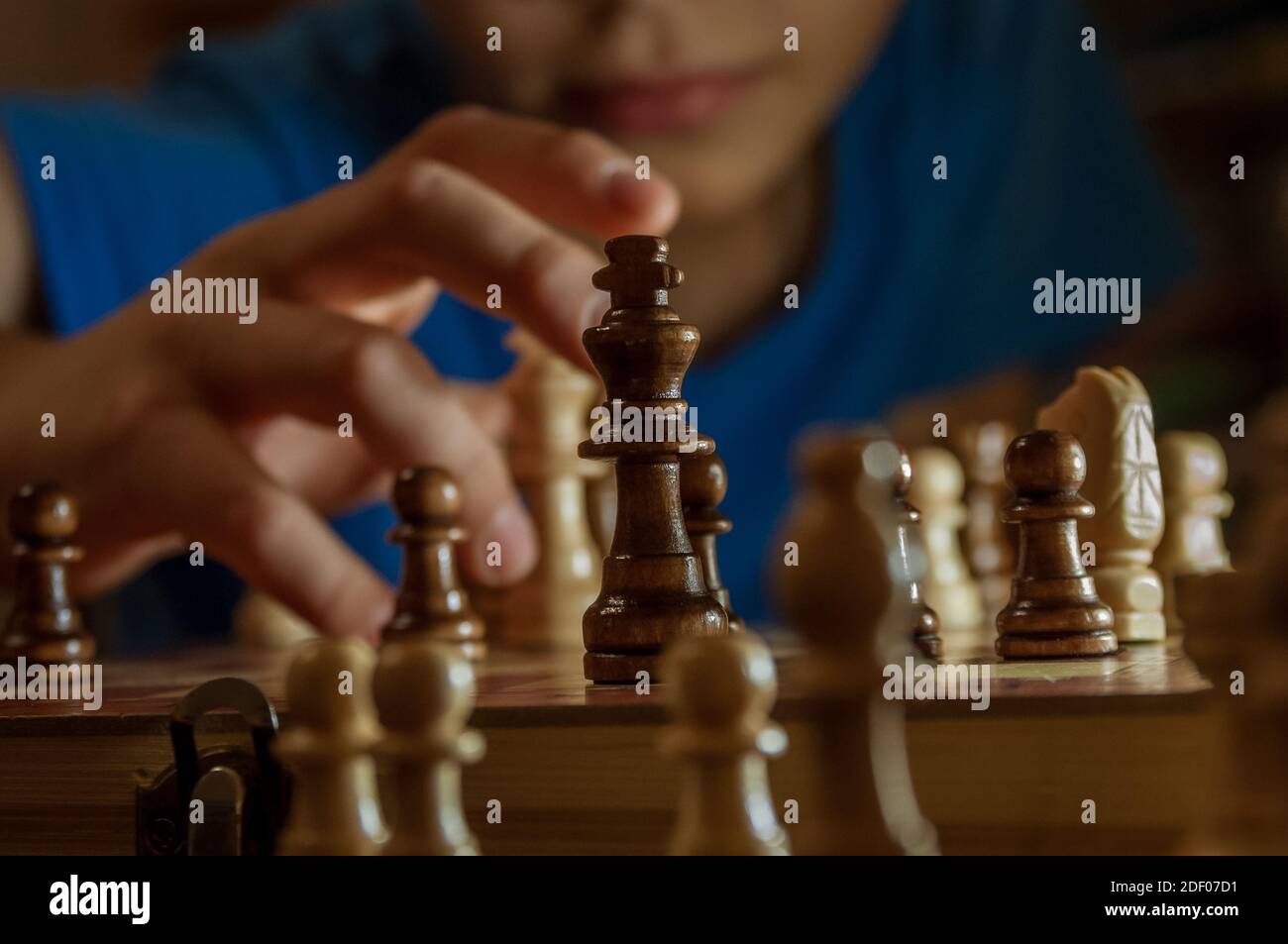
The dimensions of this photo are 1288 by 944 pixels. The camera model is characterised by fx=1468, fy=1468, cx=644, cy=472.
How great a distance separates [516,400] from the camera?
51.7 inches

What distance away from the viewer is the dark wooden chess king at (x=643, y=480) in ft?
2.44

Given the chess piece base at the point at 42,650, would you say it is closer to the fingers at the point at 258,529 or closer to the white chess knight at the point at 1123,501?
the fingers at the point at 258,529

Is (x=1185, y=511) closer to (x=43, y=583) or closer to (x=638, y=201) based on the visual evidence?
(x=638, y=201)

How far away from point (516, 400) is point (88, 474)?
14.5 inches

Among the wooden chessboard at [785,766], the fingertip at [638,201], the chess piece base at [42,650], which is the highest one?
the fingertip at [638,201]

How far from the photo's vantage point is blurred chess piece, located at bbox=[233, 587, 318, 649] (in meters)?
1.42

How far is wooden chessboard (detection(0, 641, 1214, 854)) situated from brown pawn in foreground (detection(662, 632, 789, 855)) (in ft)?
0.14

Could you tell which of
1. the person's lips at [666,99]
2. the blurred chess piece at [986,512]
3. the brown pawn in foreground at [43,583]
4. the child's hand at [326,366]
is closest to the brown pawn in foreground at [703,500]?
the child's hand at [326,366]

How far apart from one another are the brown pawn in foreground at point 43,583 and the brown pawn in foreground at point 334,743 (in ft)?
1.63

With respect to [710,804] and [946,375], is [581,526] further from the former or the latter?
[946,375]

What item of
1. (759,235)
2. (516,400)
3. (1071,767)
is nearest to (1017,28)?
(759,235)

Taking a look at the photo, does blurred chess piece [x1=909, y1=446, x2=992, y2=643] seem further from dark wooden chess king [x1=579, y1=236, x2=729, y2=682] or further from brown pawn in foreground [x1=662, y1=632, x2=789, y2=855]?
brown pawn in foreground [x1=662, y1=632, x2=789, y2=855]

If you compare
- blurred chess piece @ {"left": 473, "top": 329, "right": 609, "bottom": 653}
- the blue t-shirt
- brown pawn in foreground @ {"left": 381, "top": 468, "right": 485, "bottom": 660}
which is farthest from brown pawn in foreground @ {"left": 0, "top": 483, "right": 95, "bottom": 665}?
the blue t-shirt
